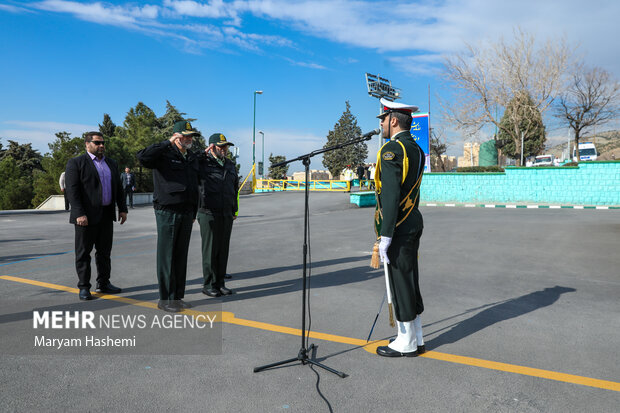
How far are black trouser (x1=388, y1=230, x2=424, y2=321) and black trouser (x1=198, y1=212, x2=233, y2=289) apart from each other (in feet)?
8.60

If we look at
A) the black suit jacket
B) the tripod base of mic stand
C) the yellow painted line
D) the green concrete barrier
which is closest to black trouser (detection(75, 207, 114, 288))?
the black suit jacket

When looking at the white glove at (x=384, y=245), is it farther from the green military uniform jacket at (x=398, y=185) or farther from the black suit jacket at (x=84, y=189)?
the black suit jacket at (x=84, y=189)

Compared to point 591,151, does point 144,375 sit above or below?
below

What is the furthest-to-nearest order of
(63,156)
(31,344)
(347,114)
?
(347,114) → (63,156) → (31,344)

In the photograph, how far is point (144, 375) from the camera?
314 centimetres

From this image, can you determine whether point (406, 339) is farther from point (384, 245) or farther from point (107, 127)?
point (107, 127)

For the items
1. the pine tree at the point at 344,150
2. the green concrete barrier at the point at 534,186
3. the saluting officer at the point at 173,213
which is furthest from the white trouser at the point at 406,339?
the pine tree at the point at 344,150

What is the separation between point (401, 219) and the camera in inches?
136

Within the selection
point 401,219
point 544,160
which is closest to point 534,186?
point 401,219

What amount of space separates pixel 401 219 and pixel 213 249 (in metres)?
2.80

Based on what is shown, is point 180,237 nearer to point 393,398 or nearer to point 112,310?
point 112,310

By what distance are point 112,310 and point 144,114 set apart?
4076cm

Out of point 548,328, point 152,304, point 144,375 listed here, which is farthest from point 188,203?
point 548,328

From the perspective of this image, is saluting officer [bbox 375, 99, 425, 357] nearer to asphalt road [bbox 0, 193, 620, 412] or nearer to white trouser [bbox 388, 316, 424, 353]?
white trouser [bbox 388, 316, 424, 353]
